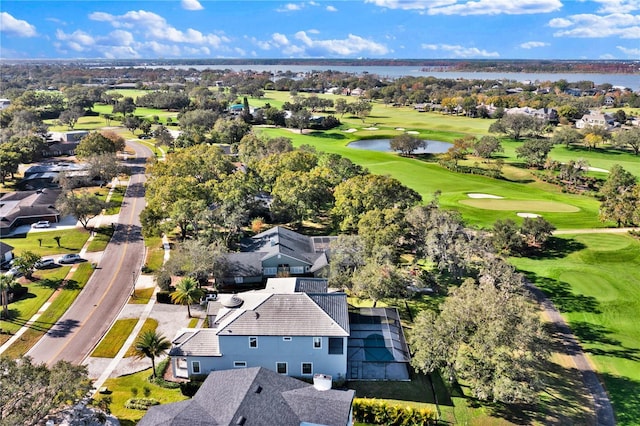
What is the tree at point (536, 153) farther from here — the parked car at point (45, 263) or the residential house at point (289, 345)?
the parked car at point (45, 263)

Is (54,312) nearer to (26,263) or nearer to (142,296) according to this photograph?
(142,296)

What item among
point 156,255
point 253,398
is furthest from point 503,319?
point 156,255

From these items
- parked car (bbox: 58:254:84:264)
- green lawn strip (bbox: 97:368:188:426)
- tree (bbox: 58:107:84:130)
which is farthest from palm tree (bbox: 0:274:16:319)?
tree (bbox: 58:107:84:130)

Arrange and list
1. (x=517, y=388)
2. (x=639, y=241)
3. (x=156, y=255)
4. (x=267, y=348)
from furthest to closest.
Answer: (x=639, y=241)
(x=156, y=255)
(x=267, y=348)
(x=517, y=388)

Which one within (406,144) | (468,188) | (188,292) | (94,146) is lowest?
(188,292)

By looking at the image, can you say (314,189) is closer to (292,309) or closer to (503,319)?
(292,309)

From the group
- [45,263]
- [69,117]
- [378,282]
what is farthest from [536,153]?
[69,117]

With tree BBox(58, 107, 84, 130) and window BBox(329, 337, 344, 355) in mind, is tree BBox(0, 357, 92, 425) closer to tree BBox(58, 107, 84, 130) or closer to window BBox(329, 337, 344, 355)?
window BBox(329, 337, 344, 355)
